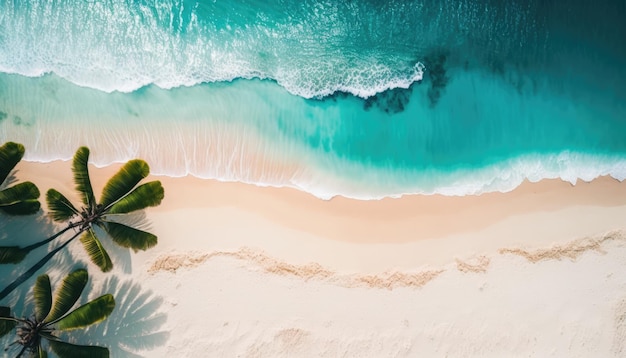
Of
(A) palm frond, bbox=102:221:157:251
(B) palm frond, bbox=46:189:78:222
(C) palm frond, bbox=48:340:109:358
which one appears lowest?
(C) palm frond, bbox=48:340:109:358

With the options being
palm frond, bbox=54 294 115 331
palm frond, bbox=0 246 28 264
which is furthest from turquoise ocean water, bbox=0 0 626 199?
palm frond, bbox=54 294 115 331

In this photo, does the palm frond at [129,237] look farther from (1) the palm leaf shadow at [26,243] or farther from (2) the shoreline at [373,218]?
(1) the palm leaf shadow at [26,243]

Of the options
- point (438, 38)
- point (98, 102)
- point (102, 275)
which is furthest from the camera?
point (438, 38)

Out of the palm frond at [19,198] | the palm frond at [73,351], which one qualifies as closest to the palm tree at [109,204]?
the palm frond at [19,198]

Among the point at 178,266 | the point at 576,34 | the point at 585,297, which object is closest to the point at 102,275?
the point at 178,266

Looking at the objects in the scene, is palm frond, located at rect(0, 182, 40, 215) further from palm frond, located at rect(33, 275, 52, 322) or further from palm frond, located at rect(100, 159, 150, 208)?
palm frond, located at rect(33, 275, 52, 322)

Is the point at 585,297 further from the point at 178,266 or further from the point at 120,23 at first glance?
the point at 120,23
